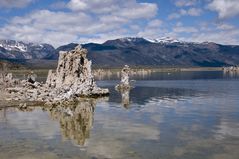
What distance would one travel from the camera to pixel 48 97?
90.4 m

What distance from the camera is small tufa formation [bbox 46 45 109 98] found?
351 feet

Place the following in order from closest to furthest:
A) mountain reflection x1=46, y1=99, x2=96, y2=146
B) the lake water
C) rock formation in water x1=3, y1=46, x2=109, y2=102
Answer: the lake water, mountain reflection x1=46, y1=99, x2=96, y2=146, rock formation in water x1=3, y1=46, x2=109, y2=102

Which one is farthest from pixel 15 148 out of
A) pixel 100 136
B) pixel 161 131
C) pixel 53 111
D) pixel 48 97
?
pixel 48 97

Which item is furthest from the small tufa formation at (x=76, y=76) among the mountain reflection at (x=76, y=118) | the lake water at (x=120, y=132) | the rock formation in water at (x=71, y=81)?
the lake water at (x=120, y=132)

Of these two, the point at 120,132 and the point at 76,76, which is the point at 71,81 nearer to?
the point at 76,76

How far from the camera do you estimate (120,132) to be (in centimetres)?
5584

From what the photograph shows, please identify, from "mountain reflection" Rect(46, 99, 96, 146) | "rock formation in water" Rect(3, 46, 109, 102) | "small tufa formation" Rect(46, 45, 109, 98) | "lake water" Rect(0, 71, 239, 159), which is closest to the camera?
"lake water" Rect(0, 71, 239, 159)

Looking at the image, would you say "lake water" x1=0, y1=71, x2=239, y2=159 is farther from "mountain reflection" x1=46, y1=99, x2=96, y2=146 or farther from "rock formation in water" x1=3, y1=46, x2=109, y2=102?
"rock formation in water" x1=3, y1=46, x2=109, y2=102

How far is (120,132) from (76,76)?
56504 mm

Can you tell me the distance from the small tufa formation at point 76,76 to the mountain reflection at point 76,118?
14190 millimetres

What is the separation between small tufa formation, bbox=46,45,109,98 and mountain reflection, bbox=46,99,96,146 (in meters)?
14.2

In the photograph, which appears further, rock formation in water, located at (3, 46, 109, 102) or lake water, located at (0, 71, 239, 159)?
rock formation in water, located at (3, 46, 109, 102)

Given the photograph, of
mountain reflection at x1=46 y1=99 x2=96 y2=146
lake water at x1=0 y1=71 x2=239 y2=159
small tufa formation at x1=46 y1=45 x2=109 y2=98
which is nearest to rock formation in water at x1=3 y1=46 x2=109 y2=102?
small tufa formation at x1=46 y1=45 x2=109 y2=98

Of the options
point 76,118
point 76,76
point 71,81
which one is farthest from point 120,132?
point 76,76
